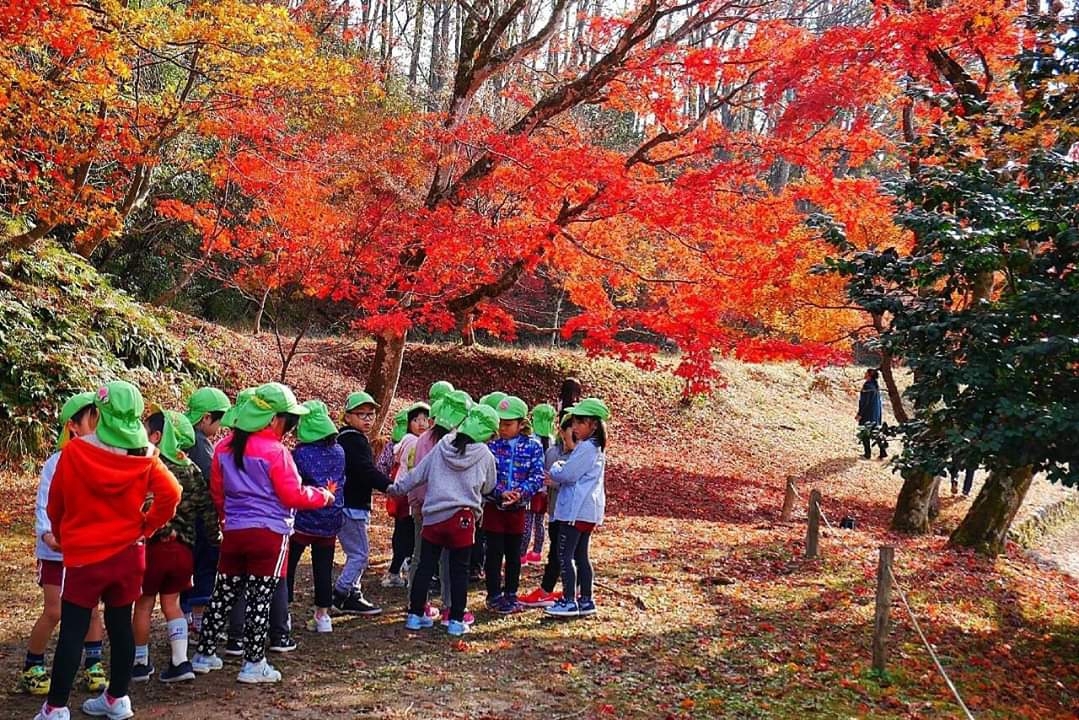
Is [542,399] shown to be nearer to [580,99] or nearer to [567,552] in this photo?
[580,99]

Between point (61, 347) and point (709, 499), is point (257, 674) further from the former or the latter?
point (709, 499)

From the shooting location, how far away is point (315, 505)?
5168 millimetres

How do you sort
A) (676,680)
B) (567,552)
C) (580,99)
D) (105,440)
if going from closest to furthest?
(105,440) < (676,680) < (567,552) < (580,99)

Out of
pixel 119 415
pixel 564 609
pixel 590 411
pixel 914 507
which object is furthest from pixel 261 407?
pixel 914 507

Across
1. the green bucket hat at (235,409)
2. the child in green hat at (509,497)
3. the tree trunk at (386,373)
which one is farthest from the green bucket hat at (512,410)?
the tree trunk at (386,373)

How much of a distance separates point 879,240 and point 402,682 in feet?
38.1

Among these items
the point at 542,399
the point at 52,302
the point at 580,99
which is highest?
the point at 580,99

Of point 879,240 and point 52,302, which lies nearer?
point 52,302

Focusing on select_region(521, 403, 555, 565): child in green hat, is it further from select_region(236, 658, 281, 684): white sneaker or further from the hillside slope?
the hillside slope

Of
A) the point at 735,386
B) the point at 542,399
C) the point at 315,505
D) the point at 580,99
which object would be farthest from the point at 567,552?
the point at 735,386

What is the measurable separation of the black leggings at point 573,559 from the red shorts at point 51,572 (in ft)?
11.1

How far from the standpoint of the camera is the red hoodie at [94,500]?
4117 millimetres

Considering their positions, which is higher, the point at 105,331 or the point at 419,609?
the point at 105,331

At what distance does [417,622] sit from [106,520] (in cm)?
264
